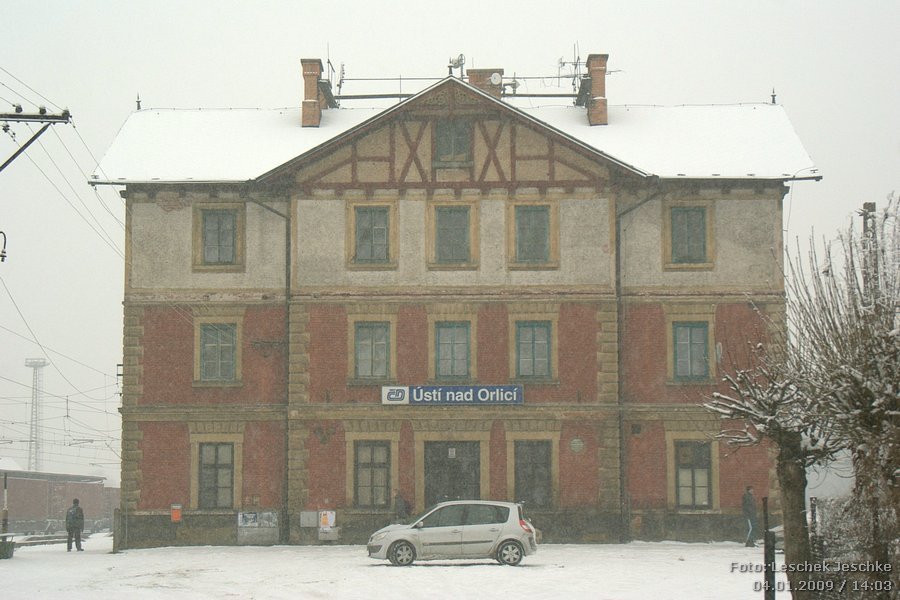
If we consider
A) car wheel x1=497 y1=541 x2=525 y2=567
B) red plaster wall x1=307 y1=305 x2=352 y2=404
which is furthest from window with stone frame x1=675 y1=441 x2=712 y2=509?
red plaster wall x1=307 y1=305 x2=352 y2=404

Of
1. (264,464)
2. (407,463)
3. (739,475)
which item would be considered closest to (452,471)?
(407,463)

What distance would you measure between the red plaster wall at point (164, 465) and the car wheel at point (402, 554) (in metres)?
8.75

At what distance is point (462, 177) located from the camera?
32.8m

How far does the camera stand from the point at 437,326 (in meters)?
32.5

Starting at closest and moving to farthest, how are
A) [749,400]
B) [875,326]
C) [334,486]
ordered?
[875,326]
[749,400]
[334,486]

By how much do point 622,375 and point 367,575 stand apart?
11.1m

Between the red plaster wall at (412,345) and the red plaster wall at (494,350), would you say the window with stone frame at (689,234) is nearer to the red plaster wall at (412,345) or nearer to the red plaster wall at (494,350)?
the red plaster wall at (494,350)

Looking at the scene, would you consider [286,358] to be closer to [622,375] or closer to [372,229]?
[372,229]

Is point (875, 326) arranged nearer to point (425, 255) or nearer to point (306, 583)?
point (306, 583)

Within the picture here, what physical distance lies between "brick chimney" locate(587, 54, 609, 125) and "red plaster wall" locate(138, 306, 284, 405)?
11363 mm

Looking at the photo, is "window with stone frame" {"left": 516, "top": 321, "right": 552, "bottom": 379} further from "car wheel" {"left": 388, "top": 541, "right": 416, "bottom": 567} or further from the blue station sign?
"car wheel" {"left": 388, "top": 541, "right": 416, "bottom": 567}

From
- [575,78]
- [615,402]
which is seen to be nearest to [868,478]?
[615,402]

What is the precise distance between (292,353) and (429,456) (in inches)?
180

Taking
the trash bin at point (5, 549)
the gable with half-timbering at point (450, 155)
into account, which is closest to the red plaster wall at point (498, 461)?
the gable with half-timbering at point (450, 155)
